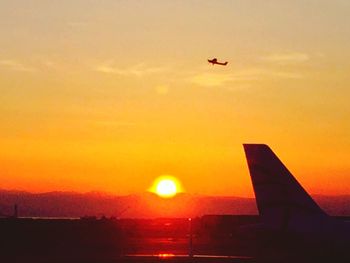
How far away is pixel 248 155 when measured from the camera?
36562mm

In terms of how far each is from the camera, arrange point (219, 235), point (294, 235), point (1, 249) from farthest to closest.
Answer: point (219, 235), point (1, 249), point (294, 235)

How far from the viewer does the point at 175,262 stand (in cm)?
4147

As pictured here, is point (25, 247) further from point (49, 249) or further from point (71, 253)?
point (71, 253)

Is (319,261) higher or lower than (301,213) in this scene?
lower

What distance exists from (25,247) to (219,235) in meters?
29.3

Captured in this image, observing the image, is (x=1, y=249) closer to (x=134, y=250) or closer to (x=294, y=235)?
(x=134, y=250)

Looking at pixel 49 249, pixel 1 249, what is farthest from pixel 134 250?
pixel 1 249

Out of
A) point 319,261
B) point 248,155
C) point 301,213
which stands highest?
point 248,155

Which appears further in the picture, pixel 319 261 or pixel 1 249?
pixel 1 249

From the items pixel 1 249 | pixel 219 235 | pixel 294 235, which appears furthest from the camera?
pixel 219 235

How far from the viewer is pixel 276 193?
35.7 m

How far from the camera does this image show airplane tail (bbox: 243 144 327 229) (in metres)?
35.5

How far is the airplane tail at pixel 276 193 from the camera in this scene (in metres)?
35.5

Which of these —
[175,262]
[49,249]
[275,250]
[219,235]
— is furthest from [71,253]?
[219,235]
